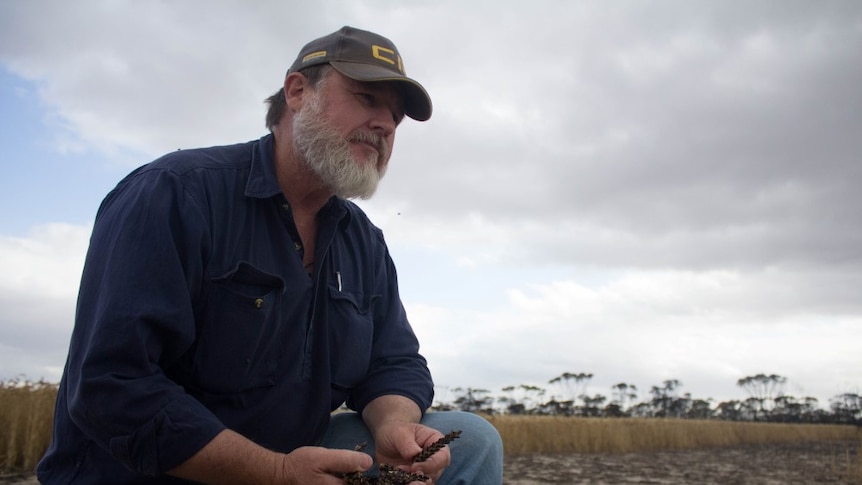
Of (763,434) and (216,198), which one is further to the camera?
(763,434)

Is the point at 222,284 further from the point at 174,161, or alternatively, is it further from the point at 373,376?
the point at 373,376

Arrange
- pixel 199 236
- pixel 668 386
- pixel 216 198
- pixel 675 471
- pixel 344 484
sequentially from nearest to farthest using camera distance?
pixel 344 484, pixel 199 236, pixel 216 198, pixel 675 471, pixel 668 386

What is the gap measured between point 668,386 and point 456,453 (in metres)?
79.1

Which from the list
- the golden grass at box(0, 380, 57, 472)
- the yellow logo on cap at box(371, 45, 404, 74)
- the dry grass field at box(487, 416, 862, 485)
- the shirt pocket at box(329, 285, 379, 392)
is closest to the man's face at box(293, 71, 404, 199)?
the yellow logo on cap at box(371, 45, 404, 74)

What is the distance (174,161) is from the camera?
5.98ft

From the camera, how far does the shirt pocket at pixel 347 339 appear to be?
2072mm

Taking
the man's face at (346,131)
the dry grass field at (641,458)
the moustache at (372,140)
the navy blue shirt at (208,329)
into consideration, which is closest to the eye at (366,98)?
the man's face at (346,131)

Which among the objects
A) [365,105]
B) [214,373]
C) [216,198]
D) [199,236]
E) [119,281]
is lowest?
[214,373]

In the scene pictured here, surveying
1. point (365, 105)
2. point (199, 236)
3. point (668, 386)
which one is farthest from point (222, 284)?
point (668, 386)

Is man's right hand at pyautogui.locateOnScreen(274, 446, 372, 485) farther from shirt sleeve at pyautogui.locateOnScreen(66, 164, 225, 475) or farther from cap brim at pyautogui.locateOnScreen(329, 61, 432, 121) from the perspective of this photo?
cap brim at pyautogui.locateOnScreen(329, 61, 432, 121)

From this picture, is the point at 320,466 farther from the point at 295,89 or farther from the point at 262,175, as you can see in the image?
the point at 295,89

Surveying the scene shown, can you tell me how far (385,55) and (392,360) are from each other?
43.5 inches

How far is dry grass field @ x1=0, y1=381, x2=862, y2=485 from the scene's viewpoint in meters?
6.07

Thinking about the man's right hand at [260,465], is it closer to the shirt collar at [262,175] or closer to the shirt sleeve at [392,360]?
the shirt sleeve at [392,360]
